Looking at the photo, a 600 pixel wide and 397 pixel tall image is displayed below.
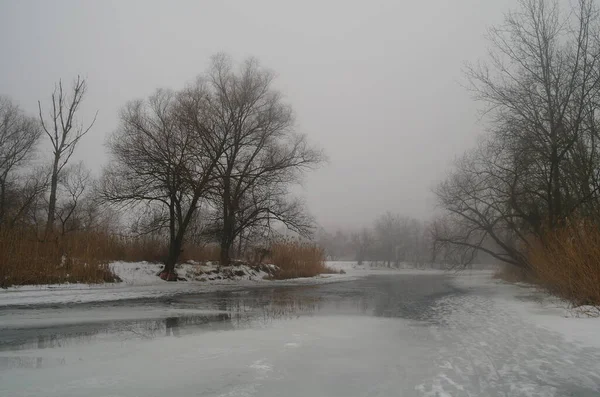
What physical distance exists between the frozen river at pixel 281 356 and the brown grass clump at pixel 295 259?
18.3 meters

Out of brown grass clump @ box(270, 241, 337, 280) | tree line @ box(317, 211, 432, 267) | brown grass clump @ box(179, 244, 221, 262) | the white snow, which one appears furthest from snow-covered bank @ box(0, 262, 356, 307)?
tree line @ box(317, 211, 432, 267)

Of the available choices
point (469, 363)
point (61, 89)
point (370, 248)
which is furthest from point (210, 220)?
point (370, 248)

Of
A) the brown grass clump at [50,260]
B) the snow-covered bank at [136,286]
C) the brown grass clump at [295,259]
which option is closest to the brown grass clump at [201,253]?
the snow-covered bank at [136,286]

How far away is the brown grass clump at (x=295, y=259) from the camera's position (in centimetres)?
2761

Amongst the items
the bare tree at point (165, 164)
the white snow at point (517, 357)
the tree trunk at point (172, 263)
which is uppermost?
the bare tree at point (165, 164)

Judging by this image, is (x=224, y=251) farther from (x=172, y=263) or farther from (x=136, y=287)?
(x=136, y=287)

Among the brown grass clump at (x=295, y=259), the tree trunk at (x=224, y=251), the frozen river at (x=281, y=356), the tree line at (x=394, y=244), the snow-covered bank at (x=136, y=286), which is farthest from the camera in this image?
the tree line at (x=394, y=244)

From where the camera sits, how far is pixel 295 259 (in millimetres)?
28531

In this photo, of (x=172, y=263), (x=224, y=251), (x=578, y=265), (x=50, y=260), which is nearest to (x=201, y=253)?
(x=224, y=251)

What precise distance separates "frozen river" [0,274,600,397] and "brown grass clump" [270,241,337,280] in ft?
60.0

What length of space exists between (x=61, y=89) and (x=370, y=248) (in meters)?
97.0

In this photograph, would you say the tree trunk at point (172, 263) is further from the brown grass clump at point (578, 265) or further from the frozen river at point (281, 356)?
the brown grass clump at point (578, 265)

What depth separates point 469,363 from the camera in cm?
508

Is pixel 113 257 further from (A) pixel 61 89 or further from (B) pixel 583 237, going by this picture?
(B) pixel 583 237
